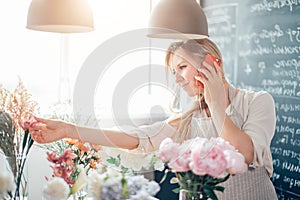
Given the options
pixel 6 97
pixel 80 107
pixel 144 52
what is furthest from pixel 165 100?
pixel 6 97

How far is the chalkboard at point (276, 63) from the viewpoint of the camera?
7.85 ft

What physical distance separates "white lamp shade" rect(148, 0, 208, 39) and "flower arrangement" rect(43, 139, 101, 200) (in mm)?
463

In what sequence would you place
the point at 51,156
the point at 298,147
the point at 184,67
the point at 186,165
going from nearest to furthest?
Answer: the point at 186,165 < the point at 51,156 < the point at 184,67 < the point at 298,147

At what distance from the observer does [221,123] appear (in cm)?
159

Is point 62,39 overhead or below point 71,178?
overhead

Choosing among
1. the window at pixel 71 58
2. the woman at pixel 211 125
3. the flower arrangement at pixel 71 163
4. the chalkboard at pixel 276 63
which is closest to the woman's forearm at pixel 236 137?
the woman at pixel 211 125

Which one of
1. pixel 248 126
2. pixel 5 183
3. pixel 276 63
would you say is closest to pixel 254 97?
pixel 248 126

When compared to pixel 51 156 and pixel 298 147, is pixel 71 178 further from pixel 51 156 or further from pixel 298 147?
pixel 298 147

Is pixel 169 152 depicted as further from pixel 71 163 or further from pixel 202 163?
pixel 71 163

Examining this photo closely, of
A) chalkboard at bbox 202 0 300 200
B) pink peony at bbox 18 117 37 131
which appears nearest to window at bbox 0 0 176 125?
chalkboard at bbox 202 0 300 200

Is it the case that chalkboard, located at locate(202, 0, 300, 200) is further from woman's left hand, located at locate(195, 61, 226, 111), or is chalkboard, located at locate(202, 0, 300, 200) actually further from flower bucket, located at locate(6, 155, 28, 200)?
flower bucket, located at locate(6, 155, 28, 200)

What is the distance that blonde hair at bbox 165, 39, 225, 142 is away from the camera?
5.73ft

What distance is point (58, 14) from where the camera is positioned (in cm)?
141

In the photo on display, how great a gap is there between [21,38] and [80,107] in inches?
22.8
